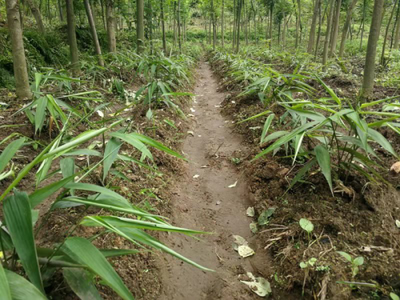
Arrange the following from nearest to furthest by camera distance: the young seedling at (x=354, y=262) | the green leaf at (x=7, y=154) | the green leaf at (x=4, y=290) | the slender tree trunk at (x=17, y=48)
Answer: the green leaf at (x=4, y=290) < the green leaf at (x=7, y=154) < the young seedling at (x=354, y=262) < the slender tree trunk at (x=17, y=48)

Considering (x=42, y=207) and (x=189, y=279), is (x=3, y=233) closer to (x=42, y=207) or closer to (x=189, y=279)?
(x=42, y=207)

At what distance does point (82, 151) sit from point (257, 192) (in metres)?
1.70

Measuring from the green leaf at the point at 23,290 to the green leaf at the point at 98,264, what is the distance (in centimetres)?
14

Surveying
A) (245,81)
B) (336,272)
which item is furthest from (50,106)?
(245,81)

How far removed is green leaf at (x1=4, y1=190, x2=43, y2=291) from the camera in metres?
0.83

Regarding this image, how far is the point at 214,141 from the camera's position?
13.1 ft

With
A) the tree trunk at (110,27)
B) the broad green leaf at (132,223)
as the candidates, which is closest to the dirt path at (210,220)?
the broad green leaf at (132,223)

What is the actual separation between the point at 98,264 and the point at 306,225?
154cm

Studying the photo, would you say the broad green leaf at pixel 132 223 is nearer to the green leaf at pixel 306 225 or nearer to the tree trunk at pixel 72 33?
the green leaf at pixel 306 225

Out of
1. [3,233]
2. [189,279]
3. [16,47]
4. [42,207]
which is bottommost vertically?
[189,279]

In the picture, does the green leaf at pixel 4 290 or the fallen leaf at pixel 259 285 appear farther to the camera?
the fallen leaf at pixel 259 285

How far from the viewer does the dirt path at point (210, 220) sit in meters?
1.76

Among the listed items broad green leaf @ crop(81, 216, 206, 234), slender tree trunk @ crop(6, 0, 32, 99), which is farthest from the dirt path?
slender tree trunk @ crop(6, 0, 32, 99)

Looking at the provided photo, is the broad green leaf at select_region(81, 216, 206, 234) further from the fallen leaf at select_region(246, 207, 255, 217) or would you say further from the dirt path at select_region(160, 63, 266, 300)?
the fallen leaf at select_region(246, 207, 255, 217)
